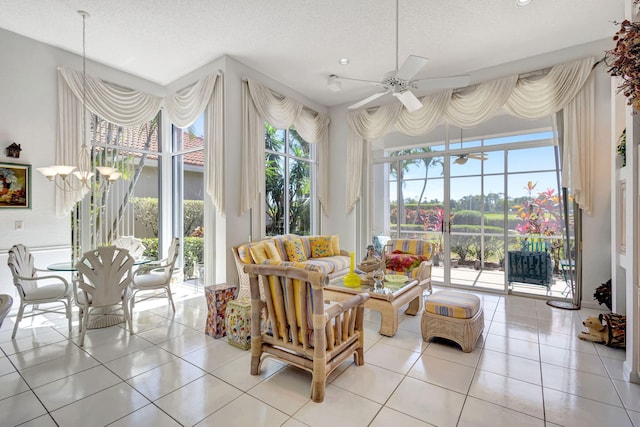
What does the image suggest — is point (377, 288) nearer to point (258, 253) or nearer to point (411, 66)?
point (258, 253)

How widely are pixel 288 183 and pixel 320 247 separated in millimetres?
1414

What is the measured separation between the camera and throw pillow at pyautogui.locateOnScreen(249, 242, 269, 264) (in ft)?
12.9

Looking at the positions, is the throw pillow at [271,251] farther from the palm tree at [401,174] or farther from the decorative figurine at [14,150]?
the decorative figurine at [14,150]

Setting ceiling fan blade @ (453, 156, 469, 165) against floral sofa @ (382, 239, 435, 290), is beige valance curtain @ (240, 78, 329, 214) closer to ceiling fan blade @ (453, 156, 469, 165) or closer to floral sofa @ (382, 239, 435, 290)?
floral sofa @ (382, 239, 435, 290)

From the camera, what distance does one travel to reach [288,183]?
221 inches

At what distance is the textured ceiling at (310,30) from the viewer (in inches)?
125

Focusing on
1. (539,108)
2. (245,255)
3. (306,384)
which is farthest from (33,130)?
(539,108)

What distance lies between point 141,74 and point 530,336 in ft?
21.2

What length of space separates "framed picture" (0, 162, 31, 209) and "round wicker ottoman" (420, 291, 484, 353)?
5.01 m

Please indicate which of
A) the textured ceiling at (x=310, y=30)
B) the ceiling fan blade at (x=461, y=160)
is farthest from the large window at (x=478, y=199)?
the textured ceiling at (x=310, y=30)

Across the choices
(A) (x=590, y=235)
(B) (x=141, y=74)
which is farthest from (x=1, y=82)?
(A) (x=590, y=235)

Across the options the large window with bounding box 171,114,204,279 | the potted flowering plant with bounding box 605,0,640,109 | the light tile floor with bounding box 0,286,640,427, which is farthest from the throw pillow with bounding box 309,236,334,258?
the potted flowering plant with bounding box 605,0,640,109

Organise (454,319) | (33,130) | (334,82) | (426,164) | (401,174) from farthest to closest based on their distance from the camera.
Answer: (401,174)
(426,164)
(334,82)
(33,130)
(454,319)

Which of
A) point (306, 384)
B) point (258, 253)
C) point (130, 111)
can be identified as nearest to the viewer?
point (306, 384)
